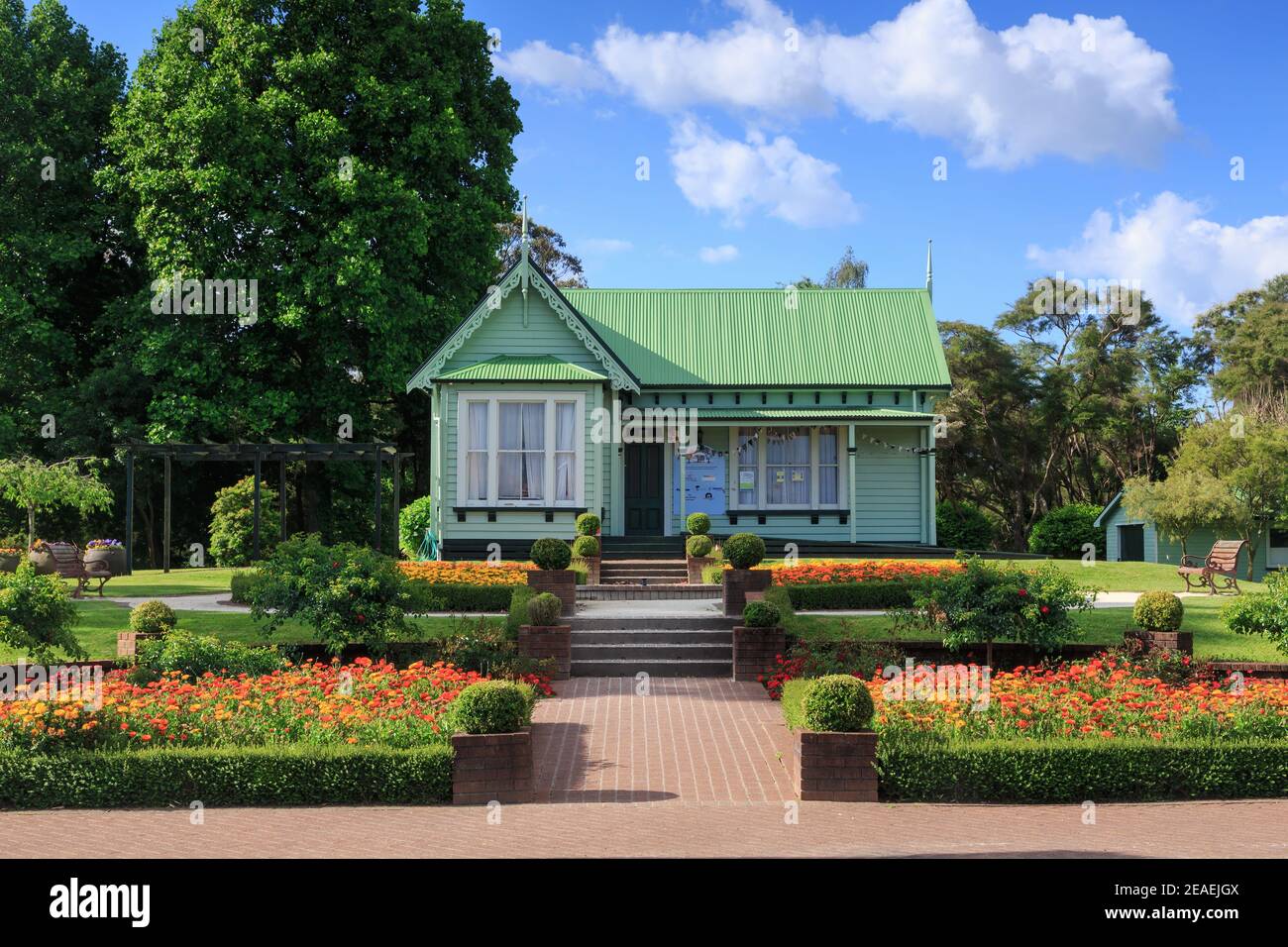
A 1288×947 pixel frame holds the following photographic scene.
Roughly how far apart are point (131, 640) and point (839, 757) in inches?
358

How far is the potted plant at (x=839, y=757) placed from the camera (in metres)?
9.20

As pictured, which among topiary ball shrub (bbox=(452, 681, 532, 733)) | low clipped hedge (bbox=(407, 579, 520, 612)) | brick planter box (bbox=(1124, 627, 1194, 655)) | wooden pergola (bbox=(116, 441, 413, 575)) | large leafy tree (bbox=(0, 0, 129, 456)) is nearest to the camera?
topiary ball shrub (bbox=(452, 681, 532, 733))

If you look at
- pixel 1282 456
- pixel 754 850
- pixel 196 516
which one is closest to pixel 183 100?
pixel 196 516

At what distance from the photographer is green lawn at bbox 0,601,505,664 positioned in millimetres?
14773

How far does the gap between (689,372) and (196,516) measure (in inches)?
663

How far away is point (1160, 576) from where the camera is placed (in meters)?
23.8

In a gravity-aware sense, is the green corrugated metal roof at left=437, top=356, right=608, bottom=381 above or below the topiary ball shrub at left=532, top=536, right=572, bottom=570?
above

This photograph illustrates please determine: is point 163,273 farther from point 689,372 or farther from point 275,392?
point 689,372

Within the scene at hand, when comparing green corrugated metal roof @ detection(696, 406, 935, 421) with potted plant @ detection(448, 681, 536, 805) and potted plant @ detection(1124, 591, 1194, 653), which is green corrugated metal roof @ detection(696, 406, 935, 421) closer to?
potted plant @ detection(1124, 591, 1194, 653)

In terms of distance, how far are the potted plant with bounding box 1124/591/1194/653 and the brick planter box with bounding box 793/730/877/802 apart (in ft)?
19.7

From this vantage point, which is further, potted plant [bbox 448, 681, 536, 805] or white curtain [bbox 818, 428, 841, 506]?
white curtain [bbox 818, 428, 841, 506]

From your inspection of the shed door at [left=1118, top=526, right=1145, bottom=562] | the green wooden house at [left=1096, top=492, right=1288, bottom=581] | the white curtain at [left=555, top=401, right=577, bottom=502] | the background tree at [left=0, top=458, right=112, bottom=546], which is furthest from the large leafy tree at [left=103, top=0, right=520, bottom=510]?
the shed door at [left=1118, top=526, right=1145, bottom=562]

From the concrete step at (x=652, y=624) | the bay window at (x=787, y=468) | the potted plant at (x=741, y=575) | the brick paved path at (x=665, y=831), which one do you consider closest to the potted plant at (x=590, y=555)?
the potted plant at (x=741, y=575)

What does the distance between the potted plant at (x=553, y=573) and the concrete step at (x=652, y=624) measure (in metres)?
1.82
